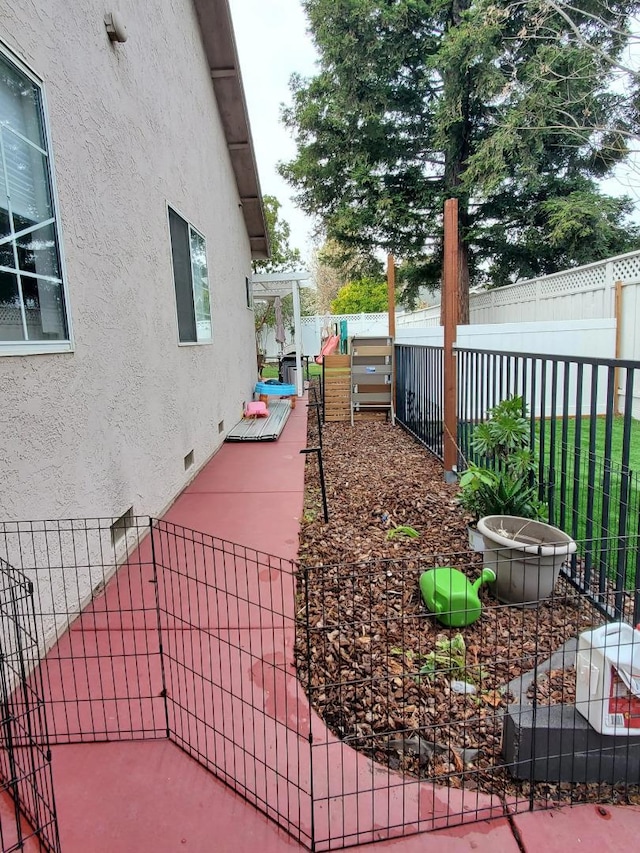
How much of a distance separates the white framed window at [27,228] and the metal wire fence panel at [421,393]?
4.60m

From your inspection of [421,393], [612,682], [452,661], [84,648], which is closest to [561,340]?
[421,393]

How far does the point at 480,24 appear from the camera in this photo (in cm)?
1104

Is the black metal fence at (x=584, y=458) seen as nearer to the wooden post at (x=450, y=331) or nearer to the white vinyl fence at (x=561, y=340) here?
the wooden post at (x=450, y=331)

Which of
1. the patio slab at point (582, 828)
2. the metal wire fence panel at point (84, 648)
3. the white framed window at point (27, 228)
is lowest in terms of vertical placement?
the patio slab at point (582, 828)

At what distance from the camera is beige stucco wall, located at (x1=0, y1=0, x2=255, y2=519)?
253 centimetres

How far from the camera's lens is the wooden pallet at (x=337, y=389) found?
9.50m

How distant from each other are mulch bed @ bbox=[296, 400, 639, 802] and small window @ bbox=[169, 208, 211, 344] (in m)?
2.41

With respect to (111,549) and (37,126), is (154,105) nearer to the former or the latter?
(37,126)

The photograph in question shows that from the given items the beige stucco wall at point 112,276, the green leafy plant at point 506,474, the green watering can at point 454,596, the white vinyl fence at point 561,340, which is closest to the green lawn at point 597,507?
the green leafy plant at point 506,474

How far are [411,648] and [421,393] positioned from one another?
5261 millimetres

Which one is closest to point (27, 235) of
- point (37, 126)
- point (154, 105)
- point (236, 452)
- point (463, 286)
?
point (37, 126)

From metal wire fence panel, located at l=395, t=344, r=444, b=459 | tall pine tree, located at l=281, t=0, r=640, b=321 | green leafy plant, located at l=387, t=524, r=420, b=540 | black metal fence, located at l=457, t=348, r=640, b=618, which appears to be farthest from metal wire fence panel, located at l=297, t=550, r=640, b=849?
tall pine tree, located at l=281, t=0, r=640, b=321

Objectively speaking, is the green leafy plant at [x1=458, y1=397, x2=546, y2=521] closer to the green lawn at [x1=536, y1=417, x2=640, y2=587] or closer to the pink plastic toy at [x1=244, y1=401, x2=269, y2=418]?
the green lawn at [x1=536, y1=417, x2=640, y2=587]

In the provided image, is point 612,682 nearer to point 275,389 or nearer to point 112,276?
point 112,276
